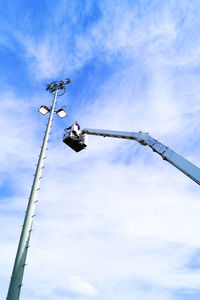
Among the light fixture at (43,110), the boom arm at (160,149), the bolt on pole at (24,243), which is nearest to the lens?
the bolt on pole at (24,243)

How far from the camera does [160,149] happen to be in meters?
11.6

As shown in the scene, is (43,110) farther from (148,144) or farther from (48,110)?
(148,144)

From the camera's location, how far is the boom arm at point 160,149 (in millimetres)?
9828

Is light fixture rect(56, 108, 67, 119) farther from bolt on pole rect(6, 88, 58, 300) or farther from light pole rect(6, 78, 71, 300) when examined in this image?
bolt on pole rect(6, 88, 58, 300)

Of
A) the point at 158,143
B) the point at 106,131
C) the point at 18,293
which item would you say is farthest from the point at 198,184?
the point at 18,293

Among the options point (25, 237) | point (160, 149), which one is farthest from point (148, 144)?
point (25, 237)

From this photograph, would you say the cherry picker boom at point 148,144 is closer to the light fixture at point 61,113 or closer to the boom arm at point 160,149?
the boom arm at point 160,149

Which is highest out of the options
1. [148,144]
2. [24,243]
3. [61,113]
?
[61,113]

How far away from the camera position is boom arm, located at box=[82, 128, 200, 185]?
32.2ft

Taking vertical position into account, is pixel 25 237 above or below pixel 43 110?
below

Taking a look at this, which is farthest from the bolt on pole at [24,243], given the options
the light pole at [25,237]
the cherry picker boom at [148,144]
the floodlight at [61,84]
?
the floodlight at [61,84]

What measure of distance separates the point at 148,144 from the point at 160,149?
3.01 ft

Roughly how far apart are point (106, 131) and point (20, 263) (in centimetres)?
950

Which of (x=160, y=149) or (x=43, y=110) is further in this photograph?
(x=160, y=149)
